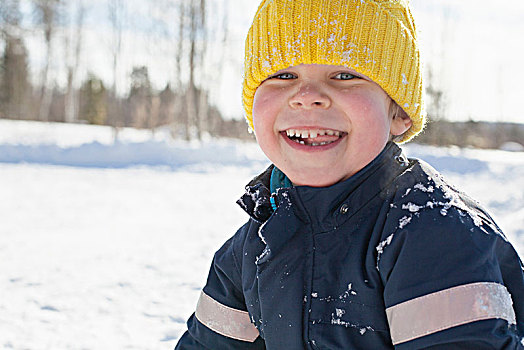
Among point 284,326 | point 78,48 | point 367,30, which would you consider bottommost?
point 284,326

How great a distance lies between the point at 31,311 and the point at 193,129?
13242 millimetres

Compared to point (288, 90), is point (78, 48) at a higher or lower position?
higher

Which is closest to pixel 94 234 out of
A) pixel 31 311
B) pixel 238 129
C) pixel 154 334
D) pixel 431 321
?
pixel 31 311

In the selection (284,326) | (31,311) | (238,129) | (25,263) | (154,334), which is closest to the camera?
(284,326)

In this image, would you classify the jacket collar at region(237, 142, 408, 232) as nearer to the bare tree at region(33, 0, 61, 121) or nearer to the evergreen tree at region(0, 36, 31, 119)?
the bare tree at region(33, 0, 61, 121)

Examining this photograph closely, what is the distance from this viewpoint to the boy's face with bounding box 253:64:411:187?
1269 millimetres

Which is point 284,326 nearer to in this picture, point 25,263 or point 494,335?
point 494,335

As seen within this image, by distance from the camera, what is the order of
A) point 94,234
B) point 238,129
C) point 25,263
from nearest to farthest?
point 25,263 → point 94,234 → point 238,129

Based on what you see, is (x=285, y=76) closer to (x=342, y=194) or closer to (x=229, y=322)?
(x=342, y=194)

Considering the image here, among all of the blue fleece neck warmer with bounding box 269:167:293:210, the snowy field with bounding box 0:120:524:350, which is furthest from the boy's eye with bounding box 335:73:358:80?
the snowy field with bounding box 0:120:524:350

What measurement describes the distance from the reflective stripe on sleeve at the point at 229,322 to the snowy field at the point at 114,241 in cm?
69

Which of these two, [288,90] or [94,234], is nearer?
[288,90]

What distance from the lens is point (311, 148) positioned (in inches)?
51.5

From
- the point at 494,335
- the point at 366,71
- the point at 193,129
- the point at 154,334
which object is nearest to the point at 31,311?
the point at 154,334
